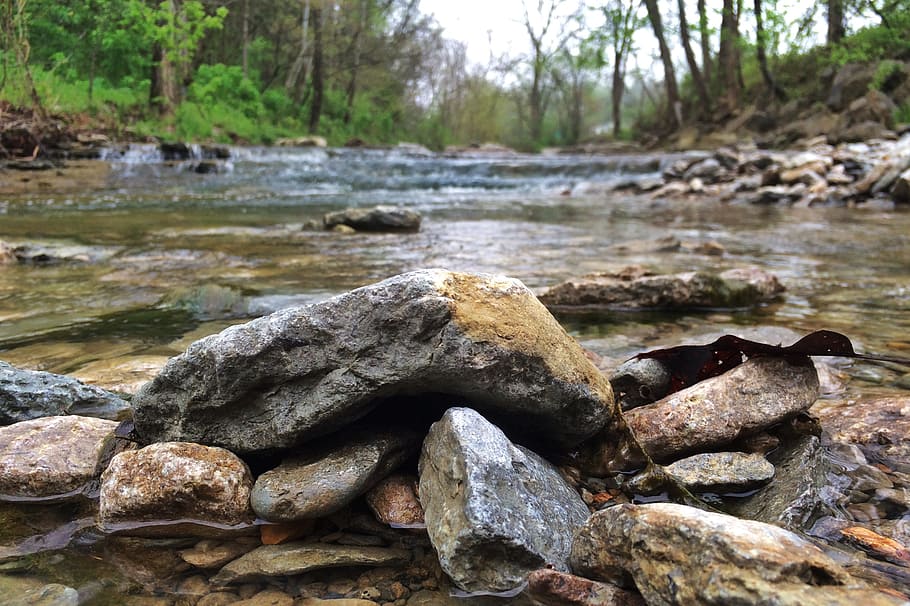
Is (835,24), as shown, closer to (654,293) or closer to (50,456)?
(654,293)

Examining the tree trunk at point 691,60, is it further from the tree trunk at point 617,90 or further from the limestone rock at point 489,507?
the limestone rock at point 489,507

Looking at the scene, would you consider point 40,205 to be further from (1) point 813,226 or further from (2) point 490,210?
(1) point 813,226

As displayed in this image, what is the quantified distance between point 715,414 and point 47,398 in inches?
76.8

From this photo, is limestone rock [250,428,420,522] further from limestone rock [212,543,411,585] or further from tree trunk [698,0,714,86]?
tree trunk [698,0,714,86]

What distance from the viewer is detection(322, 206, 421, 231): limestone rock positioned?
22.9ft

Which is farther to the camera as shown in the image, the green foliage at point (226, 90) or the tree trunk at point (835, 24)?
the green foliage at point (226, 90)

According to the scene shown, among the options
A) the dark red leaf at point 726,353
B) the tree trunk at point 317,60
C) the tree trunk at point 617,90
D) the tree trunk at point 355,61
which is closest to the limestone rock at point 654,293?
the dark red leaf at point 726,353

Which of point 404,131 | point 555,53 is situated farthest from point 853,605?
point 555,53

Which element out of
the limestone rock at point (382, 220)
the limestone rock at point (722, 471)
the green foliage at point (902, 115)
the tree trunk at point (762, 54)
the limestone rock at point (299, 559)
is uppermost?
the tree trunk at point (762, 54)

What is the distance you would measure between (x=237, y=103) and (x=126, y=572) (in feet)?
76.7

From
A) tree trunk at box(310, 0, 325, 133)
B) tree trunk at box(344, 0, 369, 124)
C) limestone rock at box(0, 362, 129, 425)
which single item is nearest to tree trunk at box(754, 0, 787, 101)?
tree trunk at box(310, 0, 325, 133)

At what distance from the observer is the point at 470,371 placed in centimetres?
148

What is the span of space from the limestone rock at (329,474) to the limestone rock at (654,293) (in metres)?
2.11

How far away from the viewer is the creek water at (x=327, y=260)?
2.84 metres
